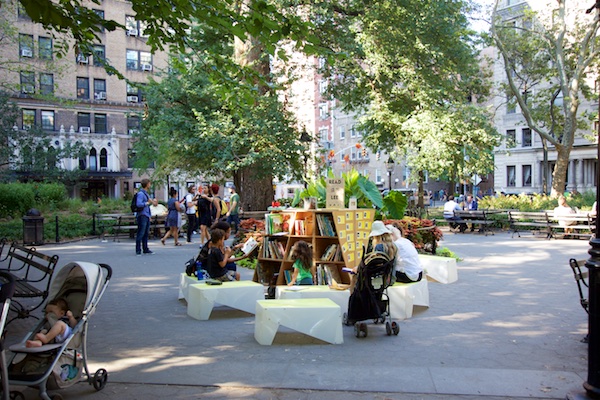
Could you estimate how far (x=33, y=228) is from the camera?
19250 millimetres

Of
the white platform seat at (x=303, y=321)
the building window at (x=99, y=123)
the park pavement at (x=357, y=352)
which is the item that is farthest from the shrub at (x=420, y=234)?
the building window at (x=99, y=123)

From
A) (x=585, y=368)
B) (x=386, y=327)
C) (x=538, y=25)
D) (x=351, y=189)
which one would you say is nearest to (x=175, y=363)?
(x=386, y=327)

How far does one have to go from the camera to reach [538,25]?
3612 cm

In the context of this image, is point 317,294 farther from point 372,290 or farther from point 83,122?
point 83,122

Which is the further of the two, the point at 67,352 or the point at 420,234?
the point at 420,234

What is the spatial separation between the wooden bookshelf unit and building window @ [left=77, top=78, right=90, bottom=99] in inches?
2074

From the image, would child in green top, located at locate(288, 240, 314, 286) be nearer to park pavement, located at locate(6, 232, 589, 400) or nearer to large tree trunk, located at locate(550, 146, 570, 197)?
park pavement, located at locate(6, 232, 589, 400)

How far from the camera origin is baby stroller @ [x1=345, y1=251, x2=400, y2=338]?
7133mm

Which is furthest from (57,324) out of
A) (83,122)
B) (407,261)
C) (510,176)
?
(510,176)

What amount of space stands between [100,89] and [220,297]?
5517 centimetres

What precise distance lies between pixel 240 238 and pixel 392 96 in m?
12.7

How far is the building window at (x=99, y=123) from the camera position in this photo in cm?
5853

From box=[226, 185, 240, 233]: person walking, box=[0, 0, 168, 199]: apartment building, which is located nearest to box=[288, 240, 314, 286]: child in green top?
box=[226, 185, 240, 233]: person walking

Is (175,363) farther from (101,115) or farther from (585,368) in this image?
(101,115)
